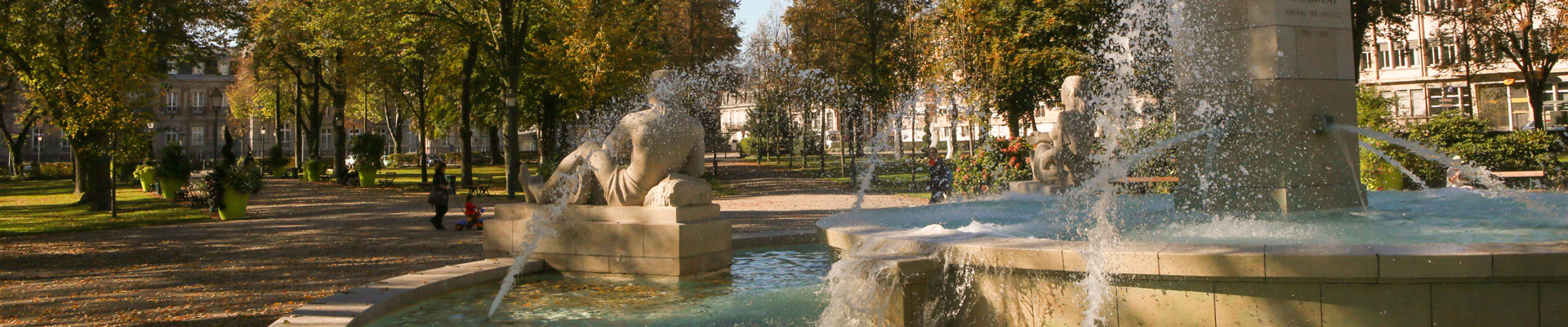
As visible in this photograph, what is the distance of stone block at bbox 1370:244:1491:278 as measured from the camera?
4.25 meters

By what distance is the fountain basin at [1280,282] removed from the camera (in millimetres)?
4285

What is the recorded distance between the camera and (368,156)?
35.1 metres

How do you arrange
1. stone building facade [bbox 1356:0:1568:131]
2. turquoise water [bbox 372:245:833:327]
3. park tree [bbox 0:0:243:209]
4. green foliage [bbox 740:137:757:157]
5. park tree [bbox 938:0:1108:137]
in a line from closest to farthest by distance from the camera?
turquoise water [bbox 372:245:833:327] → park tree [bbox 0:0:243:209] → park tree [bbox 938:0:1108:137] → stone building facade [bbox 1356:0:1568:131] → green foliage [bbox 740:137:757:157]

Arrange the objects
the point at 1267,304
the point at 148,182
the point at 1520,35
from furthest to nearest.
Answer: the point at 1520,35
the point at 148,182
the point at 1267,304

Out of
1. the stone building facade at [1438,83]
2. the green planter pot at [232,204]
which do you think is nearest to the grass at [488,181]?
the green planter pot at [232,204]

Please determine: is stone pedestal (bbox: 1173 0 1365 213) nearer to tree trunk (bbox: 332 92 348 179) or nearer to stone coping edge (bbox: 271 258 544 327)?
stone coping edge (bbox: 271 258 544 327)

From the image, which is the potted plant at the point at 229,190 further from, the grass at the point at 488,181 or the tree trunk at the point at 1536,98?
the tree trunk at the point at 1536,98

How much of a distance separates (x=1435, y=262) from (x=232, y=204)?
20.0 meters

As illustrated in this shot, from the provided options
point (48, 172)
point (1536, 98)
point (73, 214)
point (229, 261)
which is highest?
point (1536, 98)

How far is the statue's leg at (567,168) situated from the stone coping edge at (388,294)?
60 centimetres

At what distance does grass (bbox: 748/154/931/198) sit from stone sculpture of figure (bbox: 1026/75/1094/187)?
6.73 m

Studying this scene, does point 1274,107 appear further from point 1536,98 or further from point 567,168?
point 1536,98

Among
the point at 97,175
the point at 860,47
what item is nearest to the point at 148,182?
the point at 97,175

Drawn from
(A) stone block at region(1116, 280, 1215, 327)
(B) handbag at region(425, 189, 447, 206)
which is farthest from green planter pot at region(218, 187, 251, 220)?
(A) stone block at region(1116, 280, 1215, 327)
